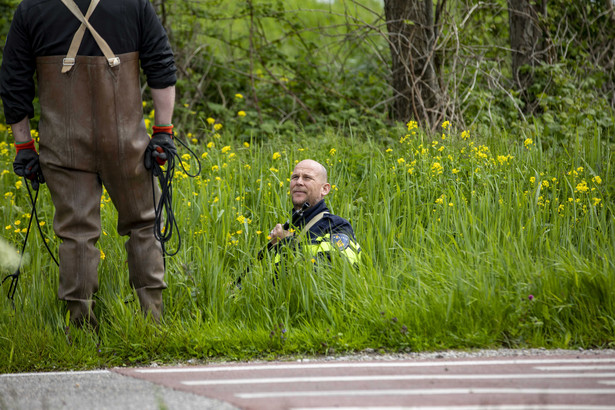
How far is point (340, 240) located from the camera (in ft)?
15.9

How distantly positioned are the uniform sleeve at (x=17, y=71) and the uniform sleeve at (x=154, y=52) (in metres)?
0.66

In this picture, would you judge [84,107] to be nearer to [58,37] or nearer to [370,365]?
[58,37]

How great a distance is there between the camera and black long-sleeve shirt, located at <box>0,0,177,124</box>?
13.8 ft

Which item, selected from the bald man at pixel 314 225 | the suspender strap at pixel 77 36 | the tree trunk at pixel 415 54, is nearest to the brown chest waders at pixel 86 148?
the suspender strap at pixel 77 36

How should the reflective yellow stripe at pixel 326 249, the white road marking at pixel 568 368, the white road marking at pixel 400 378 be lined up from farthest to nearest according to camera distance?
the reflective yellow stripe at pixel 326 249 → the white road marking at pixel 568 368 → the white road marking at pixel 400 378

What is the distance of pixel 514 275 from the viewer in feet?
14.5

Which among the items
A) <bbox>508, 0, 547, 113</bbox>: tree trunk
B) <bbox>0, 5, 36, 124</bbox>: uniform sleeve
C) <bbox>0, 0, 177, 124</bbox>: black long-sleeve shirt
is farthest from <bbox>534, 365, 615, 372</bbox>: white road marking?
<bbox>508, 0, 547, 113</bbox>: tree trunk

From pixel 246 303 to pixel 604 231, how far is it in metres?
2.60

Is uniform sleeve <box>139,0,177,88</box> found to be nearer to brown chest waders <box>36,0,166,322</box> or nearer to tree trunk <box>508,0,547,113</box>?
brown chest waders <box>36,0,166,322</box>

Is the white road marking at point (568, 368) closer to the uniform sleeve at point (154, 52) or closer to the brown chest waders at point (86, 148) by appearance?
the brown chest waders at point (86, 148)

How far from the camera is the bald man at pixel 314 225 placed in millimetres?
4859

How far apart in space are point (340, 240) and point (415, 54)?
14.4ft

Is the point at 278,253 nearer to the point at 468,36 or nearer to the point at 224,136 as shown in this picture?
the point at 224,136

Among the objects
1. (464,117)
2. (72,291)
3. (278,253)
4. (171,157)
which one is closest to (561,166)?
(464,117)
